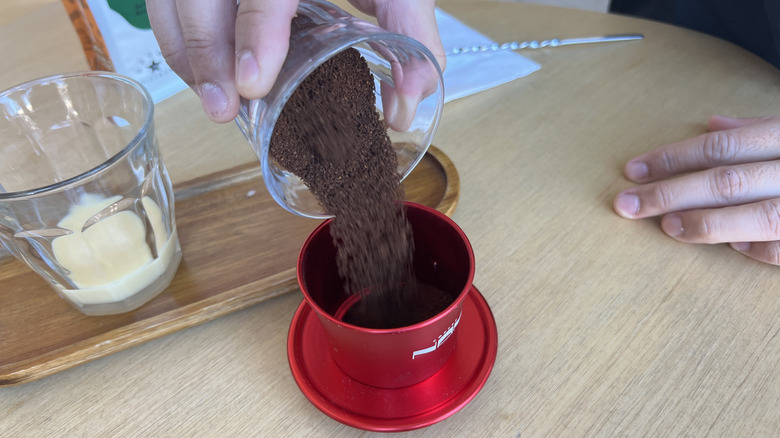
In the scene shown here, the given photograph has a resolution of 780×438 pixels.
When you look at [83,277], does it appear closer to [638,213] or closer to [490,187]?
[490,187]

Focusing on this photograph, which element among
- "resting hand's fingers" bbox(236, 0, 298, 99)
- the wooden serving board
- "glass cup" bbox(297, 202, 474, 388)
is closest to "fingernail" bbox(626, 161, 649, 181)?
the wooden serving board

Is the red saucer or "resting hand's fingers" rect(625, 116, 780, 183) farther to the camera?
"resting hand's fingers" rect(625, 116, 780, 183)

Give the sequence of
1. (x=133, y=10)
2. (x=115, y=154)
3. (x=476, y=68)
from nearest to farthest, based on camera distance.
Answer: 1. (x=115, y=154)
2. (x=133, y=10)
3. (x=476, y=68)

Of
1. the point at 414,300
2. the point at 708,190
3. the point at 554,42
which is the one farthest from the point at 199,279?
the point at 554,42

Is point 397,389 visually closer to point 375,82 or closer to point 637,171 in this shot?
point 375,82

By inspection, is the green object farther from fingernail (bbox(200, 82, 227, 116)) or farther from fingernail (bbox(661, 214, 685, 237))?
→ fingernail (bbox(661, 214, 685, 237))

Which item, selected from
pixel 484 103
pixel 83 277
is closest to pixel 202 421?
pixel 83 277
